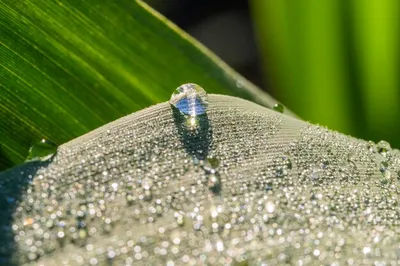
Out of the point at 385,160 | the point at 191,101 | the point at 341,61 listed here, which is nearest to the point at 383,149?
the point at 385,160

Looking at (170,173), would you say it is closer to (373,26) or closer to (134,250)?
(134,250)

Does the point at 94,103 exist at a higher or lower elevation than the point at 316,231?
higher

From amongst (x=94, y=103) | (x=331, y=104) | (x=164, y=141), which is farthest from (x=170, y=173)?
(x=331, y=104)

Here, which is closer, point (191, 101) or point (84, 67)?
point (191, 101)

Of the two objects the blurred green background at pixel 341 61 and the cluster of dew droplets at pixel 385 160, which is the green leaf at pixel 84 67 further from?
the blurred green background at pixel 341 61

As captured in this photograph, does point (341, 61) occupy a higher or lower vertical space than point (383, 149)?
higher

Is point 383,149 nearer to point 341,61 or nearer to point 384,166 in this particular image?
point 384,166
